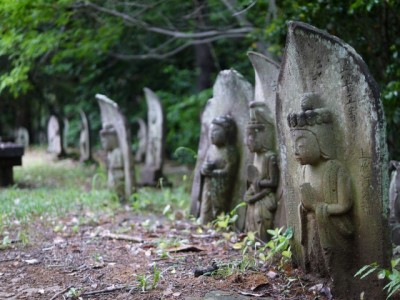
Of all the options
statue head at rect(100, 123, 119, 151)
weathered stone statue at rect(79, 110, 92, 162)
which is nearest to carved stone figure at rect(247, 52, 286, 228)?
statue head at rect(100, 123, 119, 151)

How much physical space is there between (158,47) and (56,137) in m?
5.78

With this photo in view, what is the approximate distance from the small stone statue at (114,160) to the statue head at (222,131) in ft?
8.80

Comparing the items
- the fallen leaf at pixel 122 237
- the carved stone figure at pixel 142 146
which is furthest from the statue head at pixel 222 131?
the carved stone figure at pixel 142 146

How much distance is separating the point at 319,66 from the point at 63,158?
1350cm

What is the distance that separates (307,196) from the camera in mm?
3971

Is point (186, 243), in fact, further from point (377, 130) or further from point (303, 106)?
point (377, 130)

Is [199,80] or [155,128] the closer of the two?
[155,128]

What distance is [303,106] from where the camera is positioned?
4004 millimetres

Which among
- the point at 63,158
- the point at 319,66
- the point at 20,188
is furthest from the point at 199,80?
the point at 319,66

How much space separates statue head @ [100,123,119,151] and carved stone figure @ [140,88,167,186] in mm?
2524

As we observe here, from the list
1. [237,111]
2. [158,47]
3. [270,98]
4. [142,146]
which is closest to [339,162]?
[270,98]

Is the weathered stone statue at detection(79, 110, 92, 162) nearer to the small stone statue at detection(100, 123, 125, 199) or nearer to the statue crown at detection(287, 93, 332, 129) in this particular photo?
the small stone statue at detection(100, 123, 125, 199)

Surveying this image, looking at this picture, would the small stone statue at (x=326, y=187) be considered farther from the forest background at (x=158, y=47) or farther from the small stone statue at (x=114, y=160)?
the small stone statue at (x=114, y=160)

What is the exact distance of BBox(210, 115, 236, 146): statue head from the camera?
21.4ft
